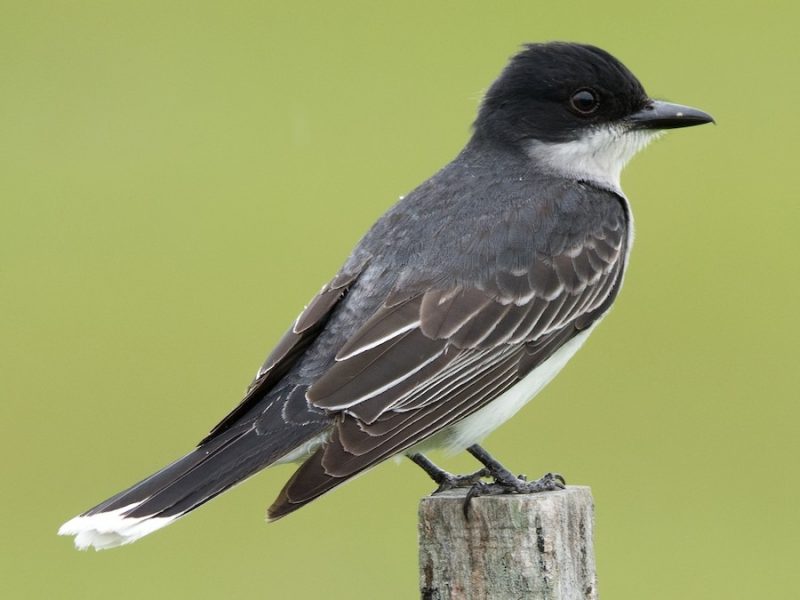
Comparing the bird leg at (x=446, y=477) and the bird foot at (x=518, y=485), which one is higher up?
the bird leg at (x=446, y=477)

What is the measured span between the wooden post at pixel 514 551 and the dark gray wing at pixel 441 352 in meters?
0.53

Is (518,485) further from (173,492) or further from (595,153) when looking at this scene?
(595,153)

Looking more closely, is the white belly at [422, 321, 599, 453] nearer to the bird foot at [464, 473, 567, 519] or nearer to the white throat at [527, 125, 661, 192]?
the bird foot at [464, 473, 567, 519]

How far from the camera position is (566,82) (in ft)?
24.7

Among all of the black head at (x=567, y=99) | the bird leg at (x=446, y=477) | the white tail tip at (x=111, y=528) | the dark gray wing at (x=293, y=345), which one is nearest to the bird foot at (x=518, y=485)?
the bird leg at (x=446, y=477)

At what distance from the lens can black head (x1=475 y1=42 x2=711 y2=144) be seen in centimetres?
751

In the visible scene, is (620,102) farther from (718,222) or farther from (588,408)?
(718,222)

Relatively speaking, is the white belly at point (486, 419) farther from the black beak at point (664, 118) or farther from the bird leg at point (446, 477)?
the black beak at point (664, 118)

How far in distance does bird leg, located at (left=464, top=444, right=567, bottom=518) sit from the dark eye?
177 centimetres

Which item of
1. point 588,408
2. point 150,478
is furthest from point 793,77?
point 150,478

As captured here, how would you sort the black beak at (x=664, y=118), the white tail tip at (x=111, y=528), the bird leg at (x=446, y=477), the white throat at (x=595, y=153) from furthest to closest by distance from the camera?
1. the black beak at (x=664, y=118)
2. the white throat at (x=595, y=153)
3. the bird leg at (x=446, y=477)
4. the white tail tip at (x=111, y=528)

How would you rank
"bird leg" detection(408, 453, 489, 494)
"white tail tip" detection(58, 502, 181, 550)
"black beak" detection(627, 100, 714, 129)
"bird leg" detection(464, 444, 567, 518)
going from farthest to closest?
"black beak" detection(627, 100, 714, 129), "bird leg" detection(408, 453, 489, 494), "bird leg" detection(464, 444, 567, 518), "white tail tip" detection(58, 502, 181, 550)

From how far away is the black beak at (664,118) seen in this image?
7.57m

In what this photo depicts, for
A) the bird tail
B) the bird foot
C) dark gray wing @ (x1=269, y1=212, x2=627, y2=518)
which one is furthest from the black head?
the bird tail
